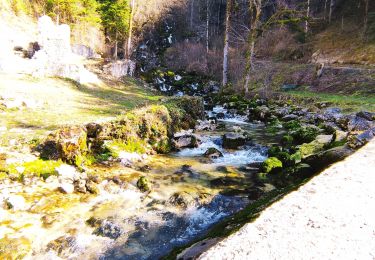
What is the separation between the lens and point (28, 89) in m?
14.0

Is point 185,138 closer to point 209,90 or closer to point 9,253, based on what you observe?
point 9,253

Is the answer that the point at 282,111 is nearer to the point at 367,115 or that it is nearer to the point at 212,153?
the point at 367,115

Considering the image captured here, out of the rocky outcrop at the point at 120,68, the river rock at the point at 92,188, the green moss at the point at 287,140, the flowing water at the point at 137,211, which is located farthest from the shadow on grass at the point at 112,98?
the green moss at the point at 287,140

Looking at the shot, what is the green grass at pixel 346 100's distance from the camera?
15977 millimetres

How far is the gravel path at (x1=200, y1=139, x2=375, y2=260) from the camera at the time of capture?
142 inches

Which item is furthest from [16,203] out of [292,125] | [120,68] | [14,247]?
[120,68]

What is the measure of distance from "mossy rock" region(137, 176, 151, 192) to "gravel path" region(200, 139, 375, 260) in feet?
11.0

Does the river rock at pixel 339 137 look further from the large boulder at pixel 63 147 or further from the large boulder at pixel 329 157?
the large boulder at pixel 63 147

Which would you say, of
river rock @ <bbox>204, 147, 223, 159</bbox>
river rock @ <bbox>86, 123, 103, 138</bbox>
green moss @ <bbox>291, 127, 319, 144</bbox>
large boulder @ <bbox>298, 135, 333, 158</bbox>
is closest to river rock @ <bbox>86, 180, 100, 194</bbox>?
river rock @ <bbox>86, 123, 103, 138</bbox>

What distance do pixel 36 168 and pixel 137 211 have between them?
8.74ft

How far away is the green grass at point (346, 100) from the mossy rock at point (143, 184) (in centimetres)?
1271

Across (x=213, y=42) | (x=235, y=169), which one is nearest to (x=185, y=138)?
(x=235, y=169)

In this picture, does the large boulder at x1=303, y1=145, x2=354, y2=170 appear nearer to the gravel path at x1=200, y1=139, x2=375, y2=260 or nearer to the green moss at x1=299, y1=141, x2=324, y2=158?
the green moss at x1=299, y1=141, x2=324, y2=158

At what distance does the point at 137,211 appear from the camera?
6.27m
